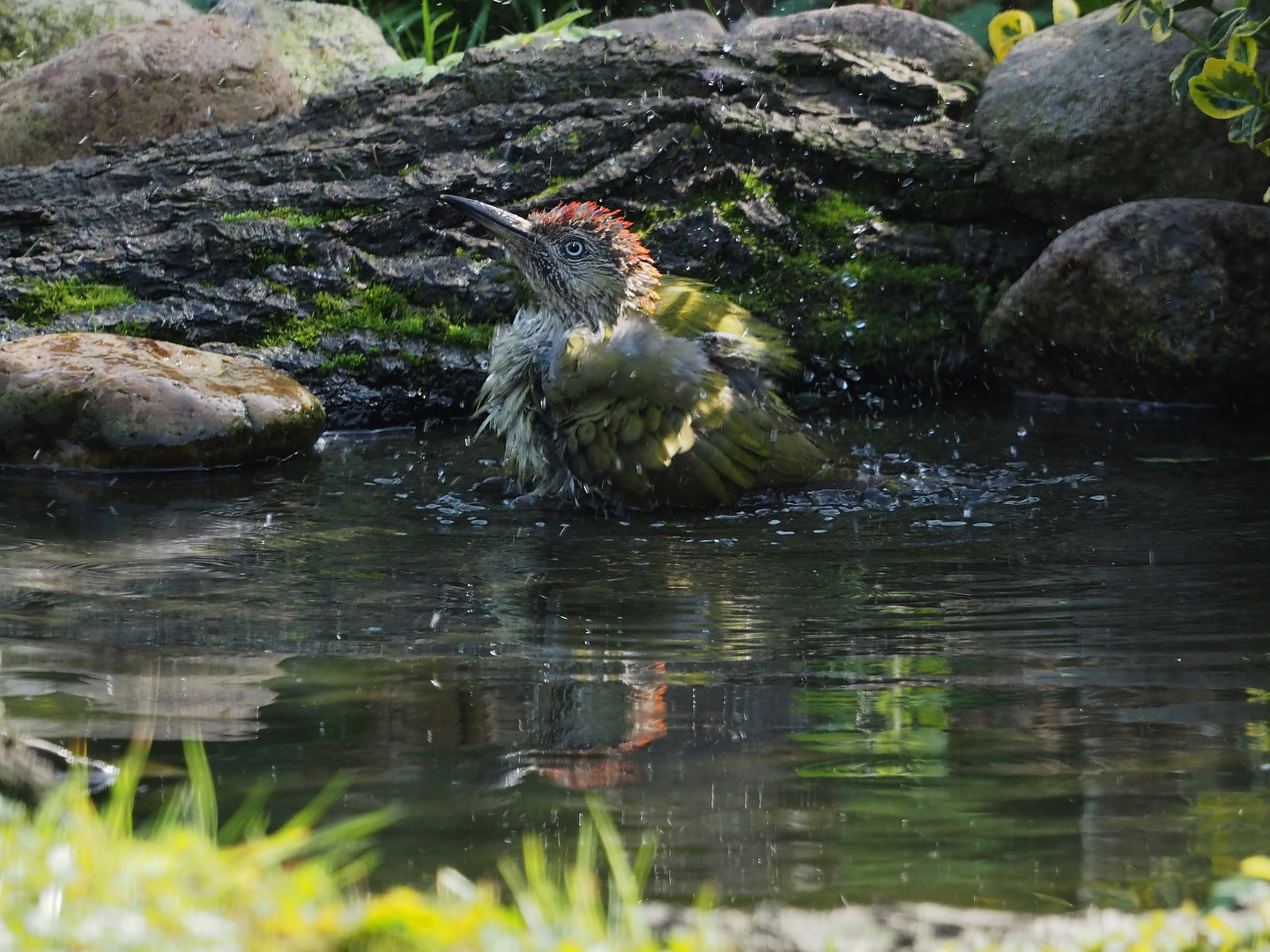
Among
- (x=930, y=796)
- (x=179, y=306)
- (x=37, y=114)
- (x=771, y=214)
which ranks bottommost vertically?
(x=930, y=796)

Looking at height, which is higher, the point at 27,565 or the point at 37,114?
the point at 37,114

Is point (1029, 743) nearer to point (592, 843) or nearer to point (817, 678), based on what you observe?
point (817, 678)

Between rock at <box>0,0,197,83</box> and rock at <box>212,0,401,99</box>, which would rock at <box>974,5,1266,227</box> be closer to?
rock at <box>212,0,401,99</box>

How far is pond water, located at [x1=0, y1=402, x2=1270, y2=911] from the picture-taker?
2.27m

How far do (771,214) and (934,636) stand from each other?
4622mm

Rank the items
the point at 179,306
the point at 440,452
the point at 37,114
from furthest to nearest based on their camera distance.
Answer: the point at 37,114 < the point at 179,306 < the point at 440,452

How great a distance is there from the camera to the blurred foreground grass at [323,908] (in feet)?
5.45

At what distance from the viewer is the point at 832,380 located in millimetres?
7930

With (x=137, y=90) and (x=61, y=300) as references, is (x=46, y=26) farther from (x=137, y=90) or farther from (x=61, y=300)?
(x=61, y=300)

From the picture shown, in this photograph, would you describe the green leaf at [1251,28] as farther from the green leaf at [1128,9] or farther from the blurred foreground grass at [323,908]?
the blurred foreground grass at [323,908]

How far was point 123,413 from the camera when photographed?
600cm

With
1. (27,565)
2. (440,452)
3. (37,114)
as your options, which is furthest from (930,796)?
(37,114)

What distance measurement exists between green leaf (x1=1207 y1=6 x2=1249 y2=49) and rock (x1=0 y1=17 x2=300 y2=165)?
19.5 feet

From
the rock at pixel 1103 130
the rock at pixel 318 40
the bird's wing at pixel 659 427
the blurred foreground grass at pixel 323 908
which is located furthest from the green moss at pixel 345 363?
the blurred foreground grass at pixel 323 908
